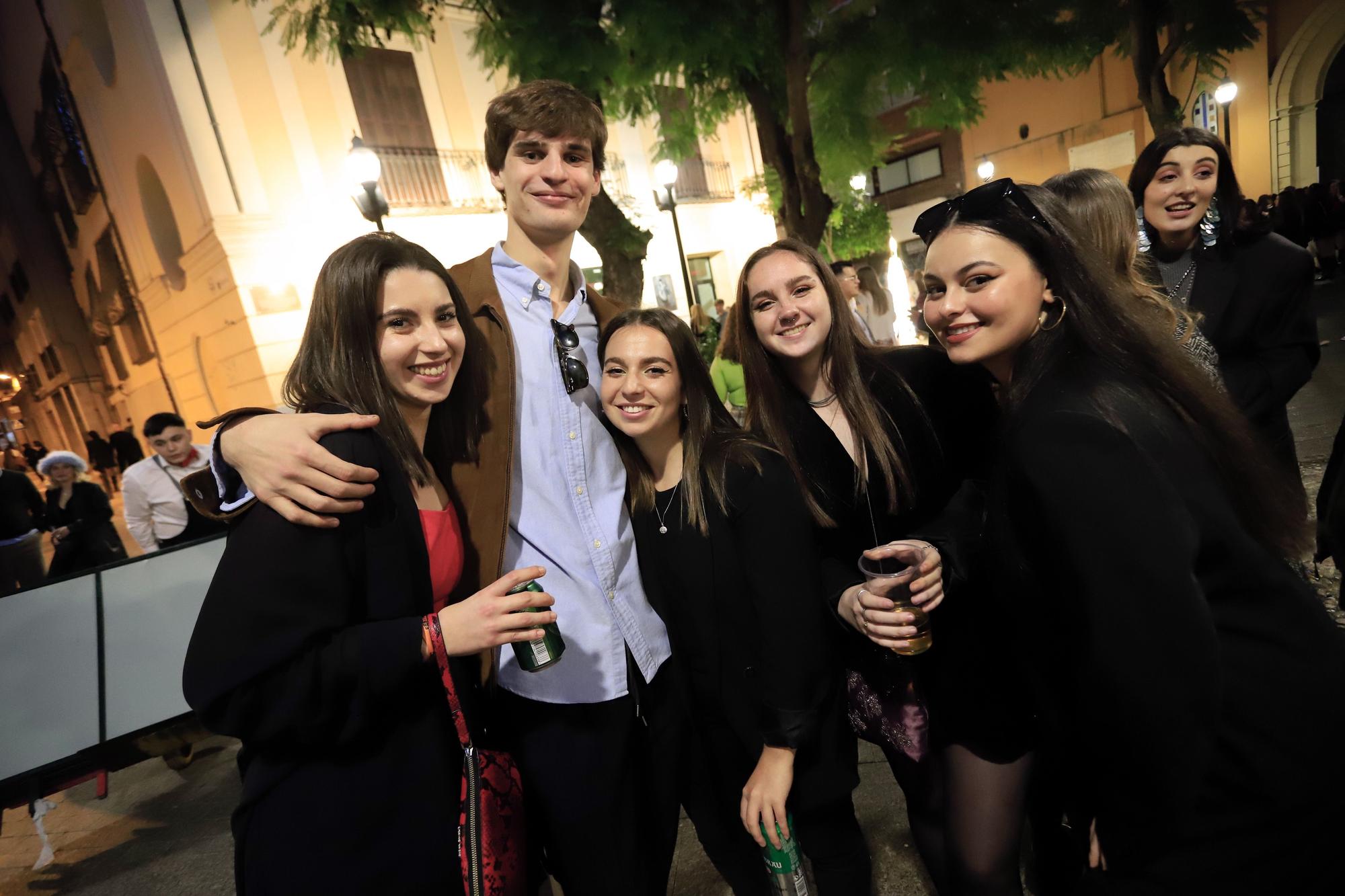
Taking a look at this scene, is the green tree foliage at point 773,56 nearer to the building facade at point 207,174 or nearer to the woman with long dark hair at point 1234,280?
the building facade at point 207,174

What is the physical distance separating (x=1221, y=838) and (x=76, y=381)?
2259cm

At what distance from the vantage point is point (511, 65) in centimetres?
559

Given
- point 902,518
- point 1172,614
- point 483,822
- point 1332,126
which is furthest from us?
point 1332,126

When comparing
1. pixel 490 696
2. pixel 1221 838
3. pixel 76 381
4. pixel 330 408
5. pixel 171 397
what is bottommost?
pixel 1221 838

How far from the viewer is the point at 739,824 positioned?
76.0 inches

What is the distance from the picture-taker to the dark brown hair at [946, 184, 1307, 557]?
3.75 ft

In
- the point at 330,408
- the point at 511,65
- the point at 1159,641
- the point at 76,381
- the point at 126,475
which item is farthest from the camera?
the point at 76,381

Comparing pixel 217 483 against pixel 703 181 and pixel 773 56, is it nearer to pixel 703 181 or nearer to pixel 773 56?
pixel 773 56

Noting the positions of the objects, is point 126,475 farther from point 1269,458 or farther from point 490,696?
point 1269,458

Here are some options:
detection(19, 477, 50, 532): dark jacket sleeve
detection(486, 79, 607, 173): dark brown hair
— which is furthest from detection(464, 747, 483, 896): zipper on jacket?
detection(19, 477, 50, 532): dark jacket sleeve

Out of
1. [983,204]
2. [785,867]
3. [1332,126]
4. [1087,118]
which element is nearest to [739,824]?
[785,867]

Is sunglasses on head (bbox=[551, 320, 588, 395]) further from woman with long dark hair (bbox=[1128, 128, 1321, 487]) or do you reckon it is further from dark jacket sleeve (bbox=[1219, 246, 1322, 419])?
dark jacket sleeve (bbox=[1219, 246, 1322, 419])

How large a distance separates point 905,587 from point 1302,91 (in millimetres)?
22921

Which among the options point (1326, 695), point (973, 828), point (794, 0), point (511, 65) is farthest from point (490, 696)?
point (794, 0)
